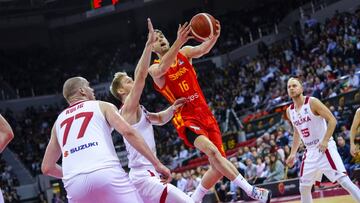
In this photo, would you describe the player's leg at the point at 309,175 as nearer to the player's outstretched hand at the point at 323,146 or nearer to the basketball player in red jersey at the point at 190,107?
the player's outstretched hand at the point at 323,146

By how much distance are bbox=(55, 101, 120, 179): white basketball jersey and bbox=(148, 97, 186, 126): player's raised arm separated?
1.41 meters

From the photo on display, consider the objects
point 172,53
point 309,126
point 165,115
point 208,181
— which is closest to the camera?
point 172,53

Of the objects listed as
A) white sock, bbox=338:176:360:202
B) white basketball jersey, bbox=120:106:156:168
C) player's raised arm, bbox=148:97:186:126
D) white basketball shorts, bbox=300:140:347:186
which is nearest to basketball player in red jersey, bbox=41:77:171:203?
white basketball jersey, bbox=120:106:156:168

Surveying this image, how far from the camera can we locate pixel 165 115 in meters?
5.98

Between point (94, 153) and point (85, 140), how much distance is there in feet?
0.41


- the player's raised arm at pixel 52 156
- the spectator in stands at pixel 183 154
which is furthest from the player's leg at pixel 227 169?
the spectator in stands at pixel 183 154

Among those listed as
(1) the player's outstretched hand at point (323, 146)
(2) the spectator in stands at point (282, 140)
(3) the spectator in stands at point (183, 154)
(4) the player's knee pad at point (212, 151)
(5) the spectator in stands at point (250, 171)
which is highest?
(4) the player's knee pad at point (212, 151)

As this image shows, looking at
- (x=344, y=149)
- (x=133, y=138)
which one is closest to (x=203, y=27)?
(x=133, y=138)

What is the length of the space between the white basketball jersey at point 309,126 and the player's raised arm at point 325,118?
7 centimetres

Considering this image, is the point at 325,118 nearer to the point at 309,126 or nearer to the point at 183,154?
the point at 309,126

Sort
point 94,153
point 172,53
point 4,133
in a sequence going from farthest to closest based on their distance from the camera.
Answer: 1. point 172,53
2. point 4,133
3. point 94,153

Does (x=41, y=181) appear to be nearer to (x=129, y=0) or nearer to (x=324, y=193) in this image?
(x=129, y=0)

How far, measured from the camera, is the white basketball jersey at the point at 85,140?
4.09 meters

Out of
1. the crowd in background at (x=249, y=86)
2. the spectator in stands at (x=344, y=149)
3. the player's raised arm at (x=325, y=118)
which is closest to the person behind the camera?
→ the player's raised arm at (x=325, y=118)
